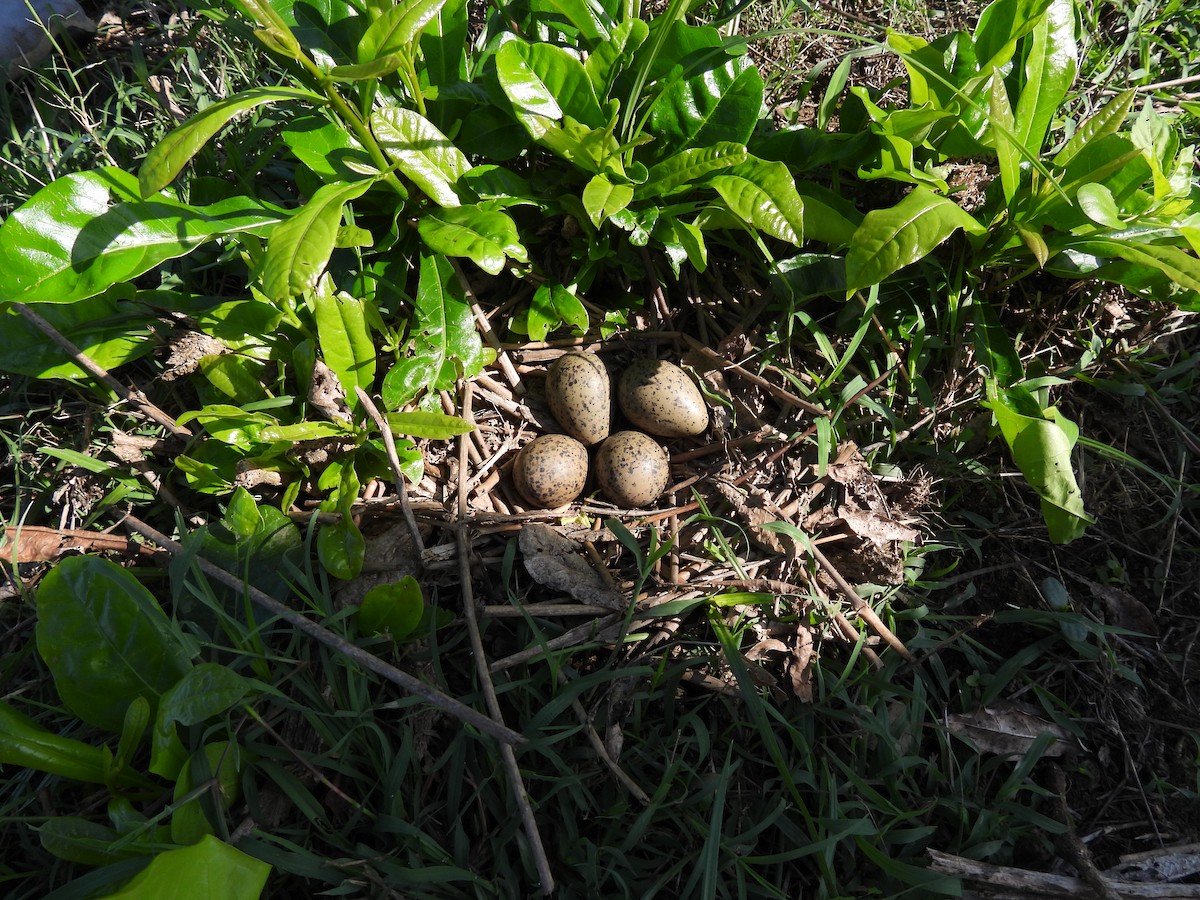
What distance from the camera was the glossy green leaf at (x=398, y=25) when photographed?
167 centimetres

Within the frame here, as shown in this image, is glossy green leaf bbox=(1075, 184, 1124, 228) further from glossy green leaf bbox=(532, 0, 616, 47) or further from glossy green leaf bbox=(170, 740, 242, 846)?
glossy green leaf bbox=(170, 740, 242, 846)

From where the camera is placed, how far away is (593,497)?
7.55 ft

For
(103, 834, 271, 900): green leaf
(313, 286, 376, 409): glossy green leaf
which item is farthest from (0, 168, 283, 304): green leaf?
(103, 834, 271, 900): green leaf

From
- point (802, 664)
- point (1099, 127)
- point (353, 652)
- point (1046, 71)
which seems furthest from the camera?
point (1046, 71)

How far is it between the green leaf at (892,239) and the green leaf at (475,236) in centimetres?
89

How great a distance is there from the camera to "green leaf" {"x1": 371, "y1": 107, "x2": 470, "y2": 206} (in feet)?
6.40

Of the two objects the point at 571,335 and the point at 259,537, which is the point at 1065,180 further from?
the point at 259,537

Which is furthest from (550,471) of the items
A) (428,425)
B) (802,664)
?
(802,664)

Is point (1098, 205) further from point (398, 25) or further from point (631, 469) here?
point (398, 25)

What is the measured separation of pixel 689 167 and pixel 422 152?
75cm

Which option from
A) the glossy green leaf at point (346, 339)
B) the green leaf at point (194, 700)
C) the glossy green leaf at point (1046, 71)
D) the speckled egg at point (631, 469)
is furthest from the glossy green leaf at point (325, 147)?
the glossy green leaf at point (1046, 71)

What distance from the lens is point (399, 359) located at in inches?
84.9

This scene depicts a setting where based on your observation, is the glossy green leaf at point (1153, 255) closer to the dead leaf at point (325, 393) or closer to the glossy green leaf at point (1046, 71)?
the glossy green leaf at point (1046, 71)

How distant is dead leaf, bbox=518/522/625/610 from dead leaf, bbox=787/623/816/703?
48cm
